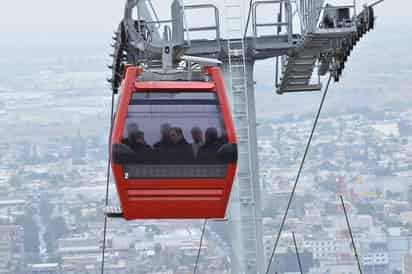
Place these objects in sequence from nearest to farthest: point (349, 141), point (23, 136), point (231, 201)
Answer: point (231, 201) < point (349, 141) < point (23, 136)

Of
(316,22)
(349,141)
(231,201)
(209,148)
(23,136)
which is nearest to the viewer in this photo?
(209,148)

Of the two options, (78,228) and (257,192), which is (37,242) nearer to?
(78,228)

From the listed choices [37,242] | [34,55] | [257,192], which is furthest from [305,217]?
[34,55]

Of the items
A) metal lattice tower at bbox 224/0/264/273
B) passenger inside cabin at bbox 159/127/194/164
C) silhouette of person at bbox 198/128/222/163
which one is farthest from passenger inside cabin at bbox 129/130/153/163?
metal lattice tower at bbox 224/0/264/273

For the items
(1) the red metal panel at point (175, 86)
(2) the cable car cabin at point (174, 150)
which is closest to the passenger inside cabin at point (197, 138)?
(2) the cable car cabin at point (174, 150)

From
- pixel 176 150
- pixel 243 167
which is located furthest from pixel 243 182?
pixel 176 150

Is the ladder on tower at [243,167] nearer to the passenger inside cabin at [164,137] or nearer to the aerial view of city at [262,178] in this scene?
the aerial view of city at [262,178]

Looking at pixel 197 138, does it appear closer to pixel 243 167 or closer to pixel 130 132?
pixel 130 132

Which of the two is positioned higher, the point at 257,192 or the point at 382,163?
the point at 257,192

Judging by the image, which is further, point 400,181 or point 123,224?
point 123,224
